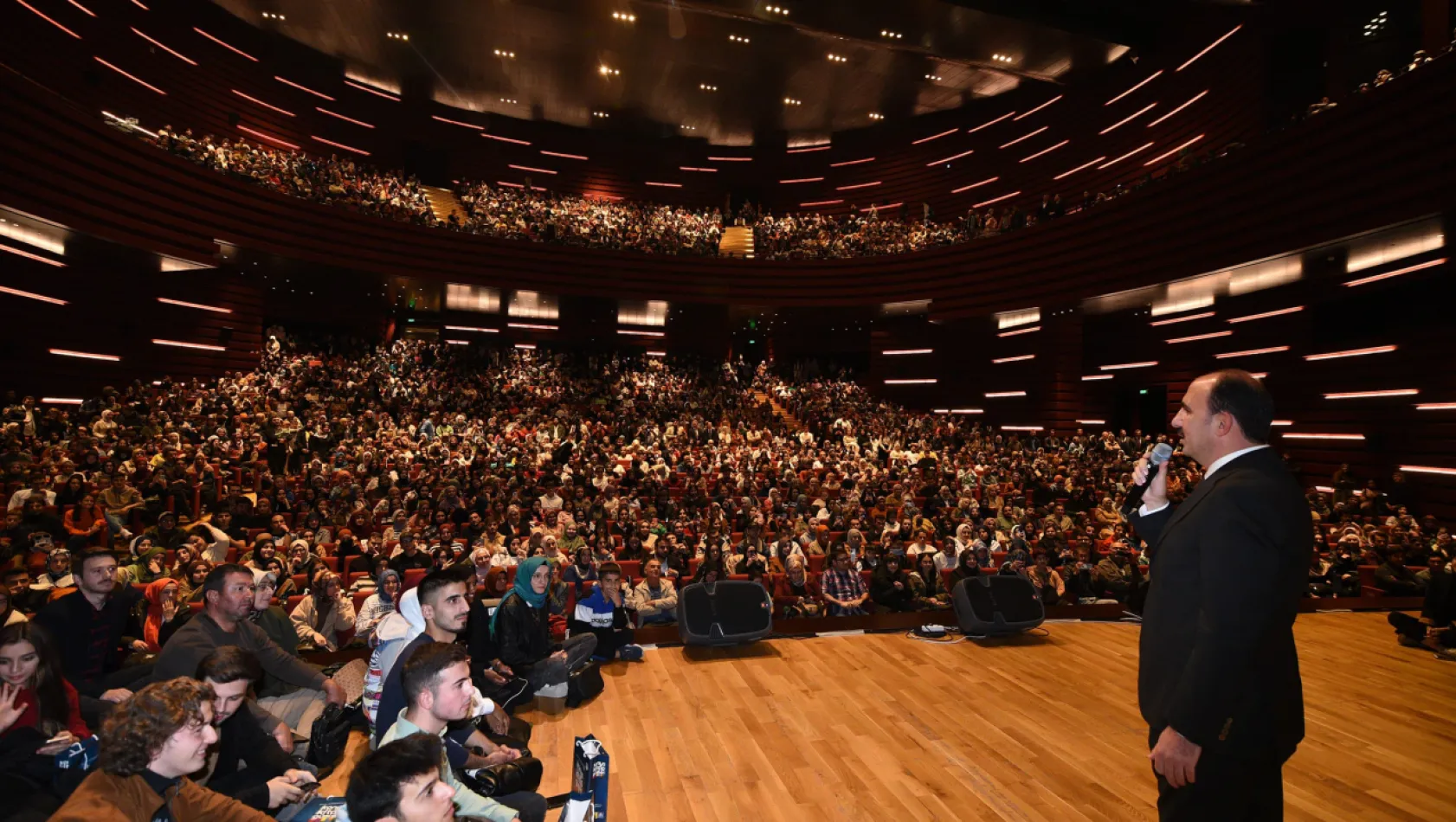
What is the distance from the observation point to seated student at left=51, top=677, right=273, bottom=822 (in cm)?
179

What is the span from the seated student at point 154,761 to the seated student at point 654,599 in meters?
3.66

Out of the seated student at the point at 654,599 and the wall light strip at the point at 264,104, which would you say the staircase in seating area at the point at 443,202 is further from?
the seated student at the point at 654,599

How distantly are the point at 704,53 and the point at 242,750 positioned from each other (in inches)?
686

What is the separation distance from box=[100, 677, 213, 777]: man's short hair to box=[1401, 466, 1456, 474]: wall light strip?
14054mm

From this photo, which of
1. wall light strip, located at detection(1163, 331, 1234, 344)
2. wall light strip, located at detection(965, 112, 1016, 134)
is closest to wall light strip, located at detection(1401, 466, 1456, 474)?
wall light strip, located at detection(1163, 331, 1234, 344)

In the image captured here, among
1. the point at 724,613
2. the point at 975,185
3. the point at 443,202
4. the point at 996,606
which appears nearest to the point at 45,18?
the point at 443,202

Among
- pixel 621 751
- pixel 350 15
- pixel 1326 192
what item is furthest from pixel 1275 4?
pixel 350 15

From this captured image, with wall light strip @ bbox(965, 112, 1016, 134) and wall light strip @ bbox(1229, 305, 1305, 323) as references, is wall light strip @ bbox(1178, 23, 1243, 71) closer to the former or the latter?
wall light strip @ bbox(965, 112, 1016, 134)

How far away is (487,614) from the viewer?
4031mm

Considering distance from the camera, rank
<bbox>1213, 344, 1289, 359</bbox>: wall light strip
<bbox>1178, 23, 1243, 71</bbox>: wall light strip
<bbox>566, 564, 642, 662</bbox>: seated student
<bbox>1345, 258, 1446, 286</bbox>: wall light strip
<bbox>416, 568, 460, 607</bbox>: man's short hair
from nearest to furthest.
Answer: <bbox>416, 568, 460, 607</bbox>: man's short hair
<bbox>566, 564, 642, 662</bbox>: seated student
<bbox>1345, 258, 1446, 286</bbox>: wall light strip
<bbox>1213, 344, 1289, 359</bbox>: wall light strip
<bbox>1178, 23, 1243, 71</bbox>: wall light strip

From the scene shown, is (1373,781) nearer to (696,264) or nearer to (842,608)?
(842,608)

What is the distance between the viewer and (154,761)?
6.19ft

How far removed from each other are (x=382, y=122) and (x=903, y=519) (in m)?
18.0

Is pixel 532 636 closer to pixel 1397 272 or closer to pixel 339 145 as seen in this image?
pixel 1397 272
